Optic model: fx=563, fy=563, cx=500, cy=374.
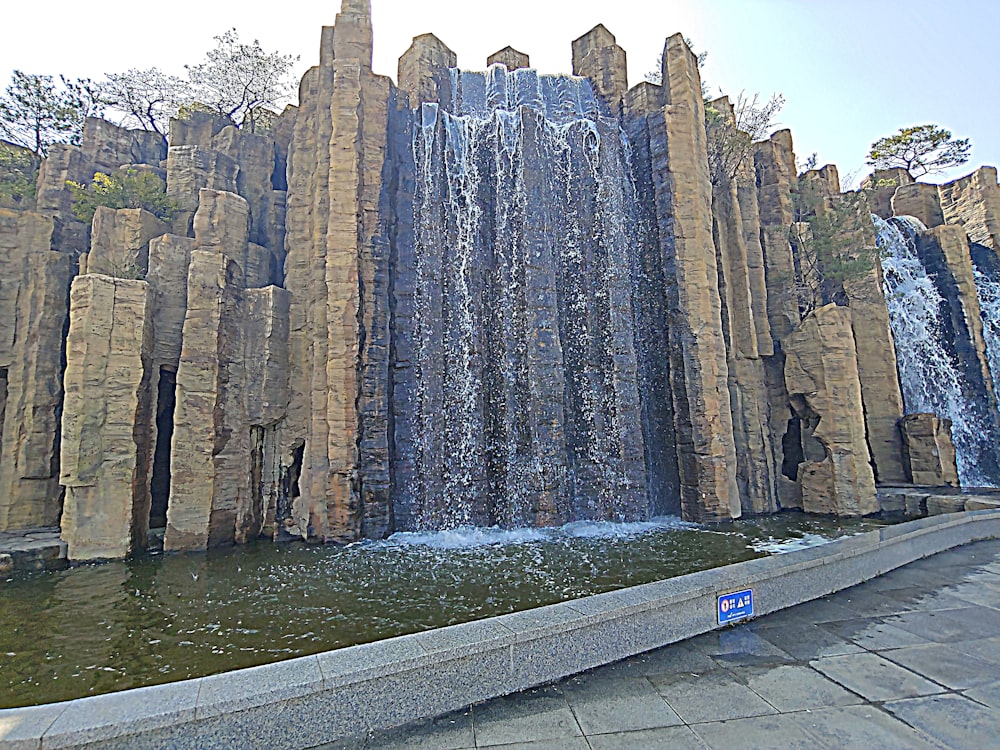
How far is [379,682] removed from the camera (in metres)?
2.80

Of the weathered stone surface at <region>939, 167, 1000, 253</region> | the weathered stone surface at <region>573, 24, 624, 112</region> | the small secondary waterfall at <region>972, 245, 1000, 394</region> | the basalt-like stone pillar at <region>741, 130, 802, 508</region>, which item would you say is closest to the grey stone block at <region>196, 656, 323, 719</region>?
the basalt-like stone pillar at <region>741, 130, 802, 508</region>

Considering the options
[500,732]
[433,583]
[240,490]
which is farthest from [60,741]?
[240,490]

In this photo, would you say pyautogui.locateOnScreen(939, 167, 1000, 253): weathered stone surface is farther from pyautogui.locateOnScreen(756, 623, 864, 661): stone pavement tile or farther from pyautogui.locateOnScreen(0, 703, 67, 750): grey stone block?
pyautogui.locateOnScreen(0, 703, 67, 750): grey stone block

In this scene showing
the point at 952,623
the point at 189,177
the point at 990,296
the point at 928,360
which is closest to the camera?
the point at 952,623

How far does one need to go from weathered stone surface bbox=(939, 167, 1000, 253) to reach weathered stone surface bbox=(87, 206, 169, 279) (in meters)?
25.4

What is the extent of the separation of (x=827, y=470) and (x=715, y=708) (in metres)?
10.9

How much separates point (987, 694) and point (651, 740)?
200cm

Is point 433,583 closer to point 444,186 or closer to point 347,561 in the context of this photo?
point 347,561

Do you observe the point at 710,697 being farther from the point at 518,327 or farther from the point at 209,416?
the point at 209,416

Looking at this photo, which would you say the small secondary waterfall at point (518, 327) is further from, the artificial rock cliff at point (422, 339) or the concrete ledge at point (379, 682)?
the concrete ledge at point (379, 682)

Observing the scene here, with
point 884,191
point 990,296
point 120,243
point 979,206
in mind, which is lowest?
point 990,296

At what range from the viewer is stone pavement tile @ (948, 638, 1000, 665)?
3.59 m

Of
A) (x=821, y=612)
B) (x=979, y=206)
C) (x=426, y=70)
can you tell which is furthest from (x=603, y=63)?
(x=821, y=612)

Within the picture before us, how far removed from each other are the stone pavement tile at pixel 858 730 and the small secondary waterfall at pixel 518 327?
829 cm
